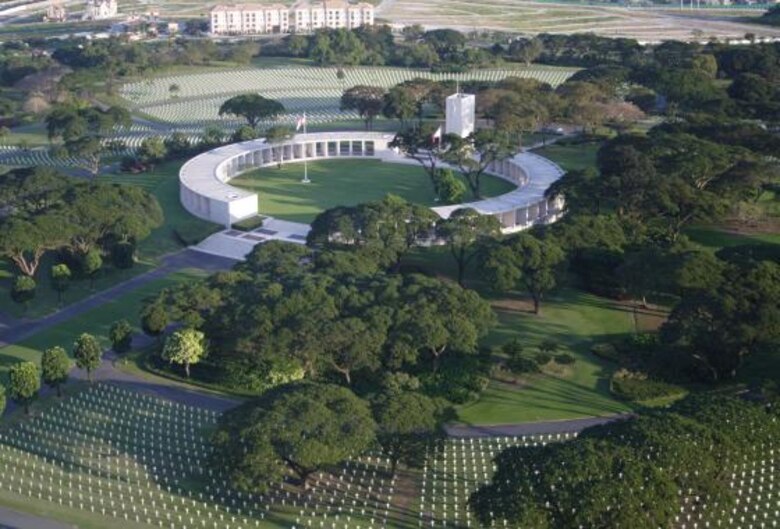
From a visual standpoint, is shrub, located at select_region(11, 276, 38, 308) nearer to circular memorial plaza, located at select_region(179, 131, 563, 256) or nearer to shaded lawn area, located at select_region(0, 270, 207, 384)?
shaded lawn area, located at select_region(0, 270, 207, 384)

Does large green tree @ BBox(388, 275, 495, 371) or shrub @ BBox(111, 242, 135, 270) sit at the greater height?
large green tree @ BBox(388, 275, 495, 371)

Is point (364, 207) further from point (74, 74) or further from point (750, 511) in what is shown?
point (74, 74)

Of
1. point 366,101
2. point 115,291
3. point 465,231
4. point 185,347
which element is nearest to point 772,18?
point 366,101

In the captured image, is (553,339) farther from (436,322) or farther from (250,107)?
(250,107)

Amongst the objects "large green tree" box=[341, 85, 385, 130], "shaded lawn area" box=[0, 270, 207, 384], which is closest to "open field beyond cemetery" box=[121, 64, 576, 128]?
"large green tree" box=[341, 85, 385, 130]

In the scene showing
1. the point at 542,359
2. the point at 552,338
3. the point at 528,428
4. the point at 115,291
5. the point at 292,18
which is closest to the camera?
the point at 528,428

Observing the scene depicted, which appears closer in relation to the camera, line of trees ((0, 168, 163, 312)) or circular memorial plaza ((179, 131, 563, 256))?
line of trees ((0, 168, 163, 312))
